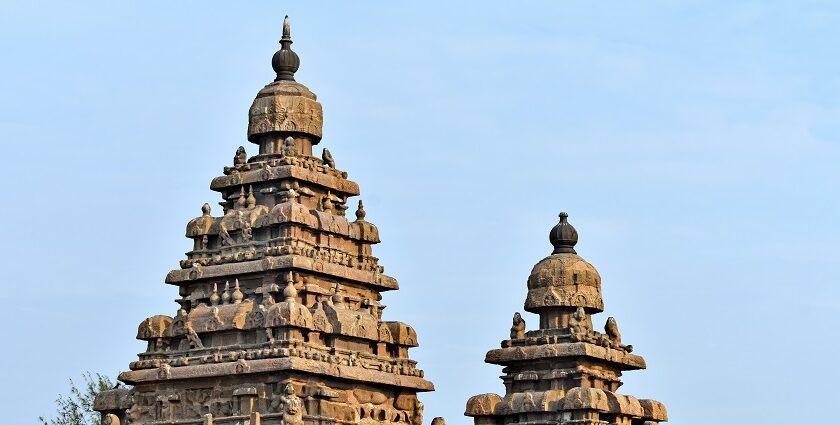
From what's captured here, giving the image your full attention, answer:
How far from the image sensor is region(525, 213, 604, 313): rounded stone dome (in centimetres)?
8050

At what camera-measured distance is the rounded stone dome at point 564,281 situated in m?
80.5

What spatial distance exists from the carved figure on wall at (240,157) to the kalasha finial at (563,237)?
1154cm

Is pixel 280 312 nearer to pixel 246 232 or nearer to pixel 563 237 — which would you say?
pixel 246 232

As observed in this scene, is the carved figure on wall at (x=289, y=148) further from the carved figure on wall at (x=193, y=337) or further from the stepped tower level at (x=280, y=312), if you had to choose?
the carved figure on wall at (x=193, y=337)

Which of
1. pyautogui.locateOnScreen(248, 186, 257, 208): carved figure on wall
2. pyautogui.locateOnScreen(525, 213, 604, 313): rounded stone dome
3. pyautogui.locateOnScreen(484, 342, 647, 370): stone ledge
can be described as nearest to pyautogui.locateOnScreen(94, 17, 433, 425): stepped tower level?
pyautogui.locateOnScreen(248, 186, 257, 208): carved figure on wall

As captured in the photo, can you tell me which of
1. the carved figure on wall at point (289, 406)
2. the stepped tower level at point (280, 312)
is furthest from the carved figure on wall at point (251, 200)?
the carved figure on wall at point (289, 406)

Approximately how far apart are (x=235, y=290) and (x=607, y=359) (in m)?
13.7

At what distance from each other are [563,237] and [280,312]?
12930mm

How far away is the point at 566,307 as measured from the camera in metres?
80.6

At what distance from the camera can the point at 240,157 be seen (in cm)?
8000

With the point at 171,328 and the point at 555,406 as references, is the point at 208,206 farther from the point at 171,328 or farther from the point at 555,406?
the point at 555,406

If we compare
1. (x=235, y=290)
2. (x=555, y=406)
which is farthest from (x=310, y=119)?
(x=555, y=406)

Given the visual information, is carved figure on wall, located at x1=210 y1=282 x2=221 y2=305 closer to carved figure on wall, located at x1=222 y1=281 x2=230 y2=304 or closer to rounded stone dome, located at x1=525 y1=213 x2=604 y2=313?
carved figure on wall, located at x1=222 y1=281 x2=230 y2=304

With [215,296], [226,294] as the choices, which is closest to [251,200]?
[226,294]
